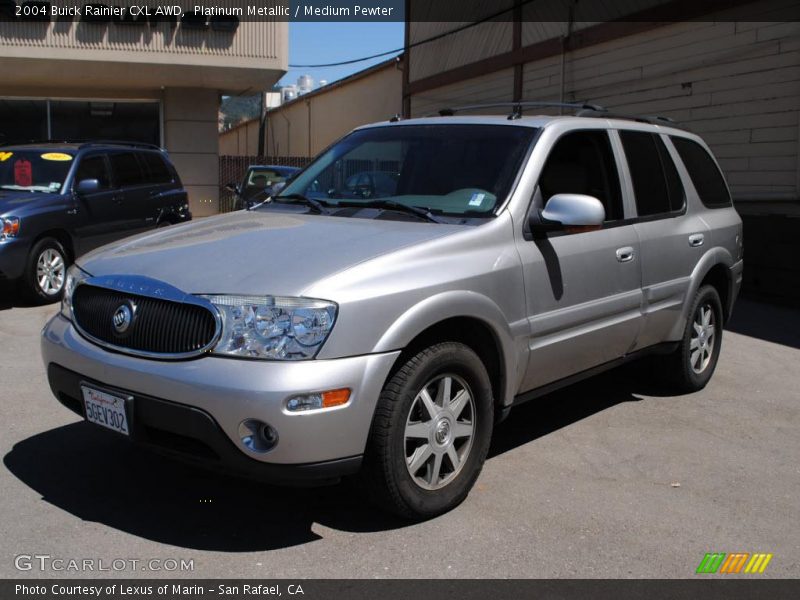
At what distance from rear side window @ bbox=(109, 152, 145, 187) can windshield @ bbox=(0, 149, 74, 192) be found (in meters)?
0.73

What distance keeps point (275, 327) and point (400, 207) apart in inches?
54.0

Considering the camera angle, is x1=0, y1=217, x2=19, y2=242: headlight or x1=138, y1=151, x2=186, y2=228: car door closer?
x1=0, y1=217, x2=19, y2=242: headlight

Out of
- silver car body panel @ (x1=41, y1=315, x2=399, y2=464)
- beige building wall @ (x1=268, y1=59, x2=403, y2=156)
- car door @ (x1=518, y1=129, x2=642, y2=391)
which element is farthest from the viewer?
beige building wall @ (x1=268, y1=59, x2=403, y2=156)

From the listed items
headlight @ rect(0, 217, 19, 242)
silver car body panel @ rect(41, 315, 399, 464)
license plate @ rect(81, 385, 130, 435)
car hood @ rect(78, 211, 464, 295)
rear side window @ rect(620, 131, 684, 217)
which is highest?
rear side window @ rect(620, 131, 684, 217)

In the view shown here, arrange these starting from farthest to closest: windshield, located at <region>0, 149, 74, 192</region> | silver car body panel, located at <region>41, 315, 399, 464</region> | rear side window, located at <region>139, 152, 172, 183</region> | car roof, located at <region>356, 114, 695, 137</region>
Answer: rear side window, located at <region>139, 152, 172, 183</region> < windshield, located at <region>0, 149, 74, 192</region> < car roof, located at <region>356, 114, 695, 137</region> < silver car body panel, located at <region>41, 315, 399, 464</region>

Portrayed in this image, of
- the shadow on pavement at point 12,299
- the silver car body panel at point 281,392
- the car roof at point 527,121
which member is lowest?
the shadow on pavement at point 12,299

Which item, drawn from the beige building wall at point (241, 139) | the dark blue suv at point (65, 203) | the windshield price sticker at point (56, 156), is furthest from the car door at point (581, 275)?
the beige building wall at point (241, 139)

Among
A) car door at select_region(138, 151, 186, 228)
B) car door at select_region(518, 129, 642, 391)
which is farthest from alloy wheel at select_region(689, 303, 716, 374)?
car door at select_region(138, 151, 186, 228)

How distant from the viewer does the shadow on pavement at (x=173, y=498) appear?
3791 millimetres

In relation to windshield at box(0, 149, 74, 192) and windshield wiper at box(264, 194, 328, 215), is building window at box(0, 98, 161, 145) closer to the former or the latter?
windshield at box(0, 149, 74, 192)

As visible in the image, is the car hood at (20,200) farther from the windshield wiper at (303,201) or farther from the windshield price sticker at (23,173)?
the windshield wiper at (303,201)

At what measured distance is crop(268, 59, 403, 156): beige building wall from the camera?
25.9 metres

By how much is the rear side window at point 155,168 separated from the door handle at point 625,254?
26.1 ft


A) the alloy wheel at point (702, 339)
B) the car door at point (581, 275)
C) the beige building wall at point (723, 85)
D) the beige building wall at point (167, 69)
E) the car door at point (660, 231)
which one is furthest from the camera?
the beige building wall at point (167, 69)
